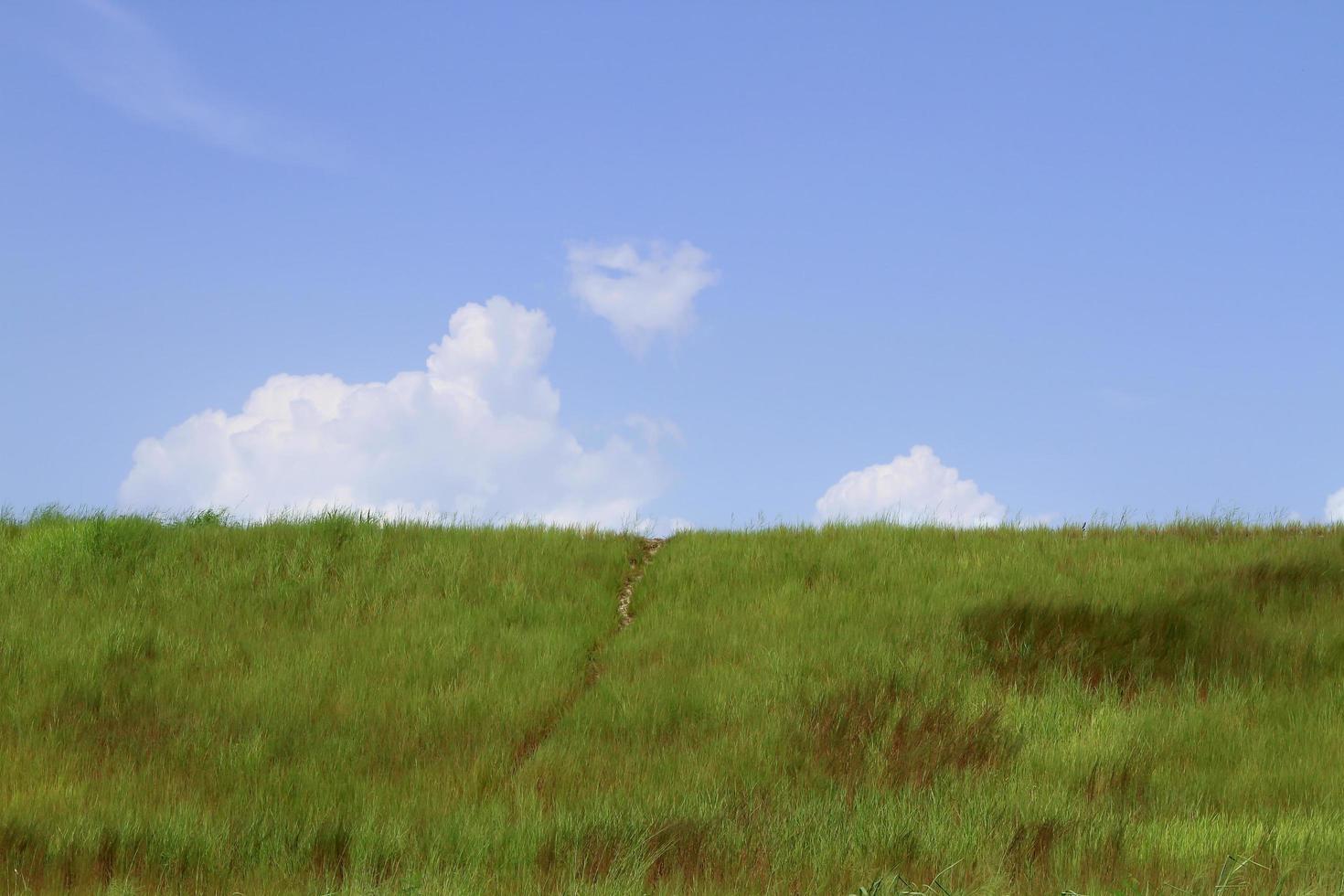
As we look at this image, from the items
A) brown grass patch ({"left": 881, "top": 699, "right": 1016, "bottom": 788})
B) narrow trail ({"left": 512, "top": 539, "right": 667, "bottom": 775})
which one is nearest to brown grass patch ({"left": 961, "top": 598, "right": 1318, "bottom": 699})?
brown grass patch ({"left": 881, "top": 699, "right": 1016, "bottom": 788})

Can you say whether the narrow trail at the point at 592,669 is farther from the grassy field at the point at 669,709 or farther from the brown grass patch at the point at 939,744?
the brown grass patch at the point at 939,744

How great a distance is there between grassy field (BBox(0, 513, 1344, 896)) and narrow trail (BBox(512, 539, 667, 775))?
46mm

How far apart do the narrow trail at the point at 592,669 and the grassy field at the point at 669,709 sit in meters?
0.05

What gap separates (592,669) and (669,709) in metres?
1.40

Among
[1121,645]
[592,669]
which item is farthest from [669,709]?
[1121,645]

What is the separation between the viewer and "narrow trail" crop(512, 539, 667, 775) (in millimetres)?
9147

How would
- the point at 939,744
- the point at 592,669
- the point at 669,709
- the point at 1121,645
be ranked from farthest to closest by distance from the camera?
1. the point at 1121,645
2. the point at 592,669
3. the point at 669,709
4. the point at 939,744

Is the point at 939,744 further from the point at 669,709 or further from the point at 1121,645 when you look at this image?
the point at 1121,645

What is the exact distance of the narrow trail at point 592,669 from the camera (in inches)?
360

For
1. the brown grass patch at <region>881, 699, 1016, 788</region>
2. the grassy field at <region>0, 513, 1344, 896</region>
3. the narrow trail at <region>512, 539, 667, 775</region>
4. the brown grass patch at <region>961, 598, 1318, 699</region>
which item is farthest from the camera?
the brown grass patch at <region>961, 598, 1318, 699</region>

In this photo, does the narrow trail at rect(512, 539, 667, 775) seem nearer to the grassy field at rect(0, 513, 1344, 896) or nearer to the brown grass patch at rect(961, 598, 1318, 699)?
the grassy field at rect(0, 513, 1344, 896)

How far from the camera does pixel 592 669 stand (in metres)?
10.6

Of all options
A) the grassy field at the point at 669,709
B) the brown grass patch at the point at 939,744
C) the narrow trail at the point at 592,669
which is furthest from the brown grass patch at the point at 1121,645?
the narrow trail at the point at 592,669

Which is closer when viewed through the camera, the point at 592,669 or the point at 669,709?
the point at 669,709
